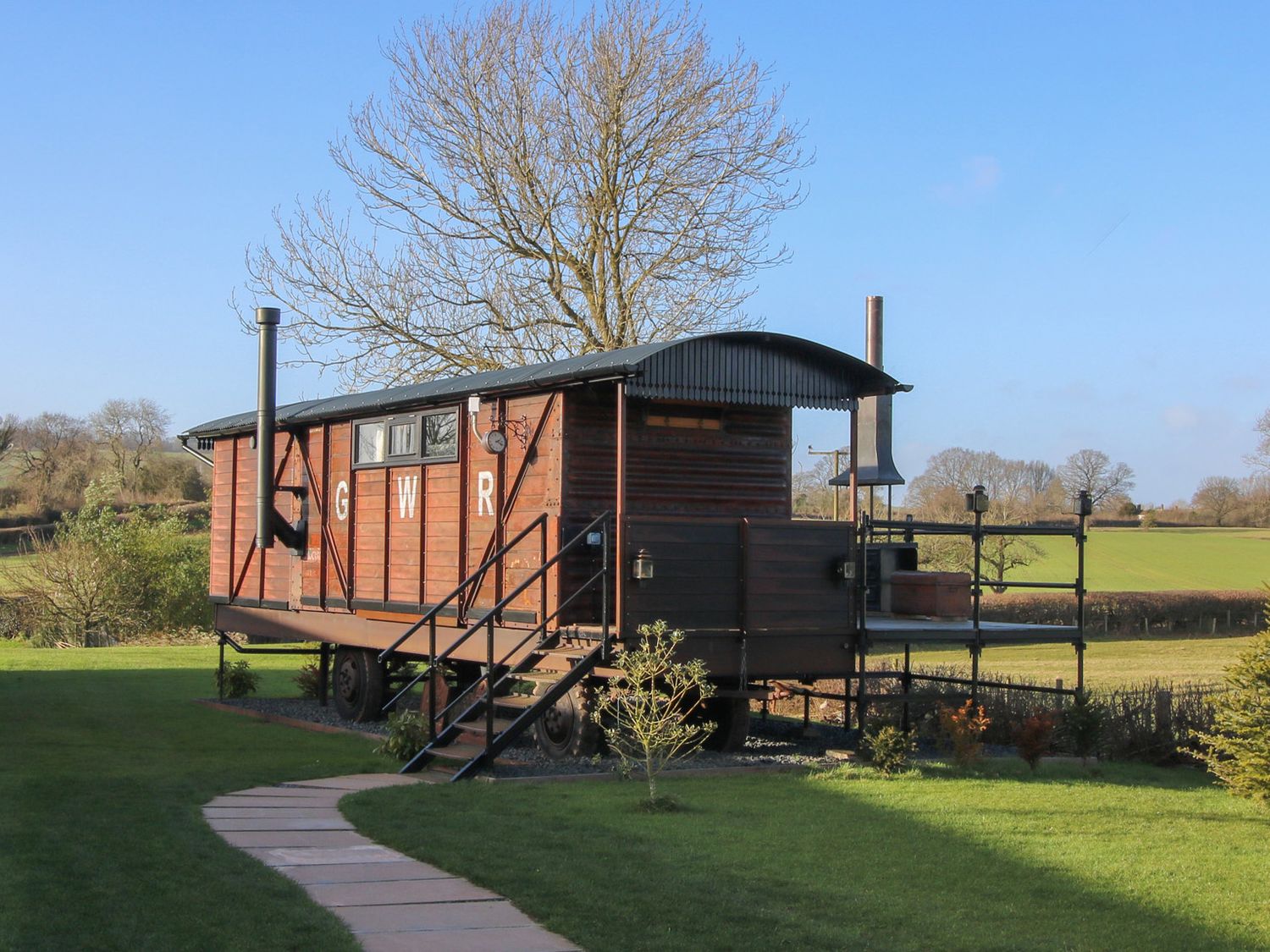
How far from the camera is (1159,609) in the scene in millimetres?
37250

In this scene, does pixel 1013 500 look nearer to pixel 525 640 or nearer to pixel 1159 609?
pixel 1159 609

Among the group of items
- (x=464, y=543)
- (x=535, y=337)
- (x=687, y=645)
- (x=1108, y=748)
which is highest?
(x=535, y=337)

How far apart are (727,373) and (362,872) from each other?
20.2 ft

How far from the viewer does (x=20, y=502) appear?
5244cm

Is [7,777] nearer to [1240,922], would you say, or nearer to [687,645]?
[687,645]

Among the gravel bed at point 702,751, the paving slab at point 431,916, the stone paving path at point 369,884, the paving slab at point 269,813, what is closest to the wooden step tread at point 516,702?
the gravel bed at point 702,751

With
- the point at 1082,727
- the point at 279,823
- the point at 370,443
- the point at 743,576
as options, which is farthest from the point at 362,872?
the point at 370,443

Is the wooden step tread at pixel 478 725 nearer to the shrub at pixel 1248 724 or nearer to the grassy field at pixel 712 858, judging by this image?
the grassy field at pixel 712 858

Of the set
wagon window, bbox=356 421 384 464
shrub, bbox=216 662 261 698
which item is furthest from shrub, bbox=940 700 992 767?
shrub, bbox=216 662 261 698

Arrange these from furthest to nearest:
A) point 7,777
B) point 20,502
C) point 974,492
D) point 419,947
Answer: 1. point 20,502
2. point 974,492
3. point 7,777
4. point 419,947

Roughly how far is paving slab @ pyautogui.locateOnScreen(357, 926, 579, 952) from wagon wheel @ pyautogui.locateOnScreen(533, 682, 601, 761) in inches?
222

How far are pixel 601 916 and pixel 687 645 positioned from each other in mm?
5443

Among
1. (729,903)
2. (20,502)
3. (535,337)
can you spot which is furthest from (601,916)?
(20,502)

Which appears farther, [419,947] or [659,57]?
[659,57]
